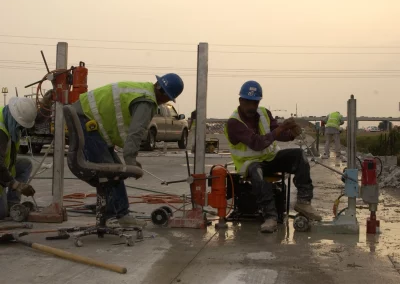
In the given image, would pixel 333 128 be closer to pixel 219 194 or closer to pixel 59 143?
pixel 219 194

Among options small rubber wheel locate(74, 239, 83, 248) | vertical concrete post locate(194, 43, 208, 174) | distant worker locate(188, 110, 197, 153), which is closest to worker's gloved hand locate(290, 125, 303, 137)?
vertical concrete post locate(194, 43, 208, 174)

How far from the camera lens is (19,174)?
7586 millimetres

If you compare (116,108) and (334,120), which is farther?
(334,120)

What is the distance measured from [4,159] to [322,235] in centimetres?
350

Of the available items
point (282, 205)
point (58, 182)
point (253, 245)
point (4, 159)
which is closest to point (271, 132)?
point (282, 205)

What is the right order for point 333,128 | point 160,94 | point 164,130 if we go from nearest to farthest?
1. point 160,94
2. point 333,128
3. point 164,130

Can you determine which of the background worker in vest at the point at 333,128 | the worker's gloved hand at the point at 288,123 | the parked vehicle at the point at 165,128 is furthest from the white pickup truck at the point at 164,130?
the worker's gloved hand at the point at 288,123

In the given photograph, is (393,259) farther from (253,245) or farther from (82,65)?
(82,65)

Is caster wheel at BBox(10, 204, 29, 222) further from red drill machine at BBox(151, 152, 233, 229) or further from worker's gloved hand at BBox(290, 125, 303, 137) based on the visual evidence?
worker's gloved hand at BBox(290, 125, 303, 137)

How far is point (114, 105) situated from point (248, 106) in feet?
5.68

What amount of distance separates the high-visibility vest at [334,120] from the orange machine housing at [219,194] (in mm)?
13977

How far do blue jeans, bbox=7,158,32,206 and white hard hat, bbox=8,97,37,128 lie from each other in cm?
98

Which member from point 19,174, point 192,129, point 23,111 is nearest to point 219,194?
point 192,129

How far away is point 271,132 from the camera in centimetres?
672
